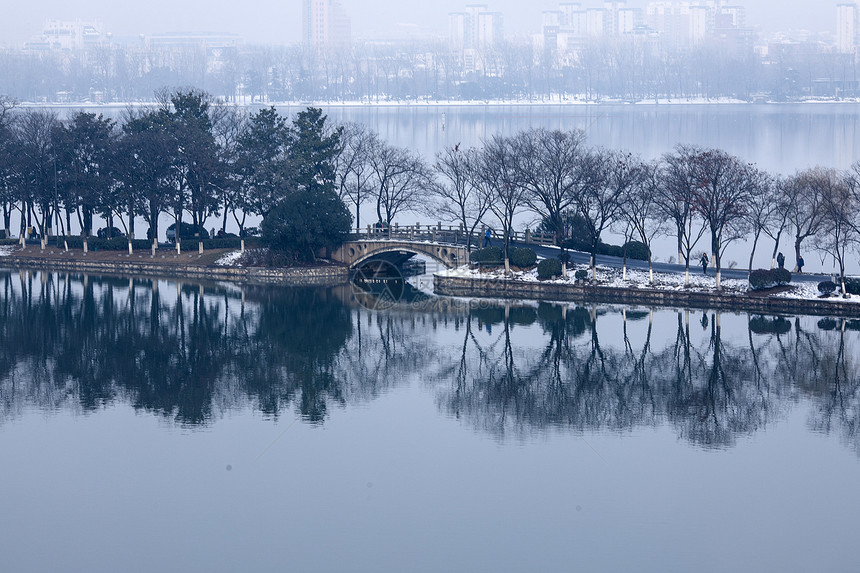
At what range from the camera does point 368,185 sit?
86750 mm

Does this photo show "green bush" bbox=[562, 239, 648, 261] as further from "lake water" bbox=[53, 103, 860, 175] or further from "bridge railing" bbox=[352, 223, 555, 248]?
"lake water" bbox=[53, 103, 860, 175]

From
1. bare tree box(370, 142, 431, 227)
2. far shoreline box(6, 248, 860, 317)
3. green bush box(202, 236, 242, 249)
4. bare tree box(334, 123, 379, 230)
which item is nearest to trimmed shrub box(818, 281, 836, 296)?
far shoreline box(6, 248, 860, 317)

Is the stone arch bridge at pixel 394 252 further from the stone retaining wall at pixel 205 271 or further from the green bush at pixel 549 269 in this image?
the green bush at pixel 549 269

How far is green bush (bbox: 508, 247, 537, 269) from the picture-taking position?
67.7m

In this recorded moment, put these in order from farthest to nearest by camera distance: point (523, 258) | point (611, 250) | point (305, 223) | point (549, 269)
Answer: point (305, 223), point (611, 250), point (523, 258), point (549, 269)

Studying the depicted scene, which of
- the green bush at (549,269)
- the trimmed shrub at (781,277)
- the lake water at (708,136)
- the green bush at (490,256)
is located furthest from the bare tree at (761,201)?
the lake water at (708,136)

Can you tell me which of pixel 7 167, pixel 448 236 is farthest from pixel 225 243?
pixel 7 167

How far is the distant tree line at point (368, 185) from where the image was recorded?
209 feet

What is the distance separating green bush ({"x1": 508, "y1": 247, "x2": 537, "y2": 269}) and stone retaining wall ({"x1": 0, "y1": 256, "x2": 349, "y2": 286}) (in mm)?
11420

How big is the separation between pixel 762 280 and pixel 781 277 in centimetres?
97

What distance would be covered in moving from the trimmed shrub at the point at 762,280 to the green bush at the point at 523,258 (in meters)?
13.0

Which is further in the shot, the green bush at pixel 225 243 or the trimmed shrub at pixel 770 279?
the green bush at pixel 225 243

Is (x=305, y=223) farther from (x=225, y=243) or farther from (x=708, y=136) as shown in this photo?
(x=708, y=136)

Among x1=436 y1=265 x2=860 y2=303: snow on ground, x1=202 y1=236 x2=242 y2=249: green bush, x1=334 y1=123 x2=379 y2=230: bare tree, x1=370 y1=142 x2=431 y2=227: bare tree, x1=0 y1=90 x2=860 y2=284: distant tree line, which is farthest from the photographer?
x1=334 y1=123 x2=379 y2=230: bare tree
